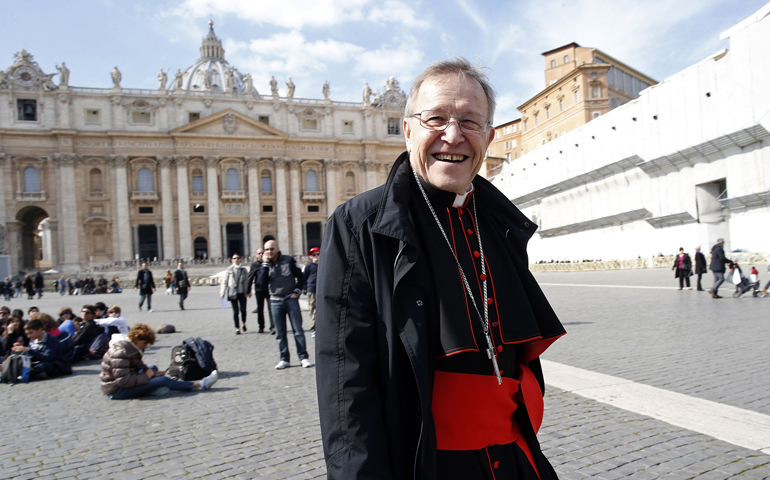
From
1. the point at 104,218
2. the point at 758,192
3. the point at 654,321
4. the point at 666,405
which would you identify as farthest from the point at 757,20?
the point at 104,218

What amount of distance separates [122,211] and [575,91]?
3969 centimetres

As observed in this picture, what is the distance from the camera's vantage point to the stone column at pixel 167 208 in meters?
47.3

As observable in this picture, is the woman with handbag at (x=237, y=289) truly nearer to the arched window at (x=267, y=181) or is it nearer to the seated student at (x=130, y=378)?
the seated student at (x=130, y=378)

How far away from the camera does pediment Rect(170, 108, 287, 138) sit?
47.9m

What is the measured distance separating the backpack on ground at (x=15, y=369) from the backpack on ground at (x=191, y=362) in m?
1.97

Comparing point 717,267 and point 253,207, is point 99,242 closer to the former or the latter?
point 253,207

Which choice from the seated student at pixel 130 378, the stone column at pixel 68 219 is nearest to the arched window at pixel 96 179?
the stone column at pixel 68 219

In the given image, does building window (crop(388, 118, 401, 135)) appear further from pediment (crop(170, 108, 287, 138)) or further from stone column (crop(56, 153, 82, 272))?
stone column (crop(56, 153, 82, 272))

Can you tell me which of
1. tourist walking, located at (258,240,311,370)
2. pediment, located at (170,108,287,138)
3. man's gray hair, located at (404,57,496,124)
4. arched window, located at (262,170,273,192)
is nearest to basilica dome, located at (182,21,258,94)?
pediment, located at (170,108,287,138)

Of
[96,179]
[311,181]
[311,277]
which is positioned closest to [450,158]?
[311,277]

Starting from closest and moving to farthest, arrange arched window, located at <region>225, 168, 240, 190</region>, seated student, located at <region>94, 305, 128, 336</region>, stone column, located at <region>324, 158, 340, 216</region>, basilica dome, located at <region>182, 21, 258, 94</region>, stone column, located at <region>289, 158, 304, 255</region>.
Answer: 1. seated student, located at <region>94, 305, 128, 336</region>
2. arched window, located at <region>225, 168, 240, 190</region>
3. stone column, located at <region>289, 158, 304, 255</region>
4. stone column, located at <region>324, 158, 340, 216</region>
5. basilica dome, located at <region>182, 21, 258, 94</region>

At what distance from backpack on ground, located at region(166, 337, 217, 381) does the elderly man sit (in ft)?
16.8

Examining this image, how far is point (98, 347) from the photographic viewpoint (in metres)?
8.06

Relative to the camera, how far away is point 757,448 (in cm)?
332
